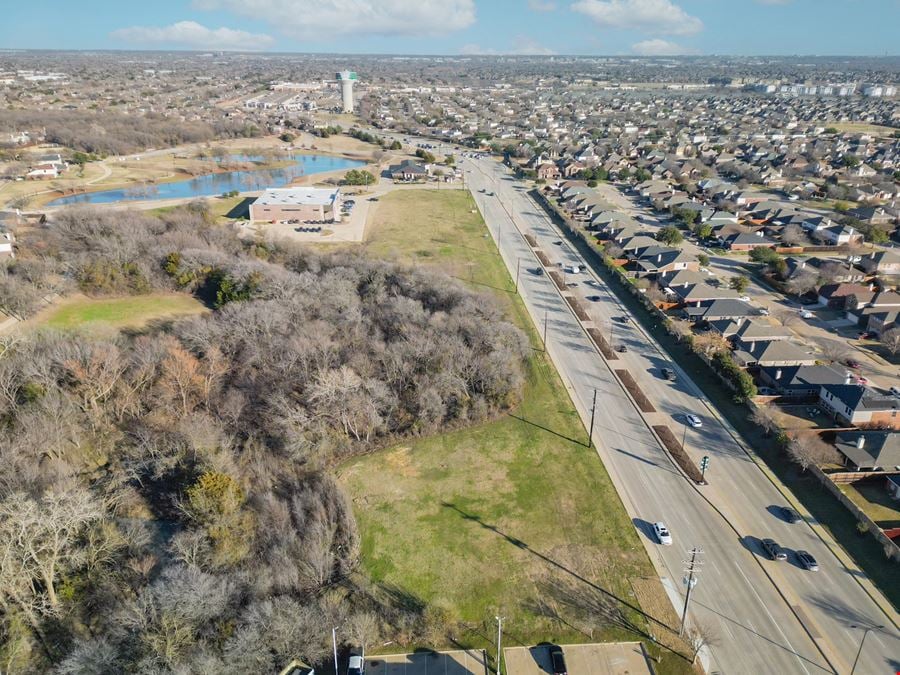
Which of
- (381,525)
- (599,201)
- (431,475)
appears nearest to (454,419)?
(431,475)

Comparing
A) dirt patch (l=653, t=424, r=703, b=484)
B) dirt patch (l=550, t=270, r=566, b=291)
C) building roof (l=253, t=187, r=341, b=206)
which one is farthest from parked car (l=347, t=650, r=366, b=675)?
building roof (l=253, t=187, r=341, b=206)

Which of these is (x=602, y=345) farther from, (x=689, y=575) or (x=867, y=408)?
(x=689, y=575)

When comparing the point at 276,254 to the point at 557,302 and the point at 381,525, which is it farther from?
the point at 381,525

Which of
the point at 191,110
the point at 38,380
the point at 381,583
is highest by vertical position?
the point at 191,110

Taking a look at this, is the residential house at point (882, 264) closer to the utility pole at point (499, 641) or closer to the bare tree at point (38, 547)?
the utility pole at point (499, 641)

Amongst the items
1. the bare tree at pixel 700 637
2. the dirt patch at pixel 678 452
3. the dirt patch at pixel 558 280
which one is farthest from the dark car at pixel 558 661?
the dirt patch at pixel 558 280
